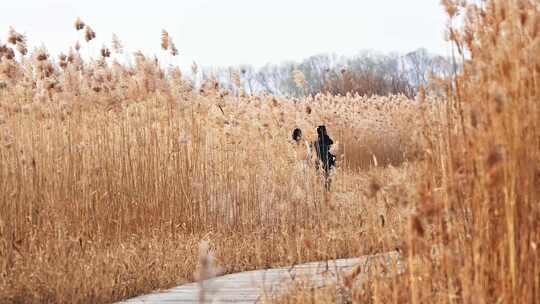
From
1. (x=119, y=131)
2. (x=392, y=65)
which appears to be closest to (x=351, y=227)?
(x=119, y=131)

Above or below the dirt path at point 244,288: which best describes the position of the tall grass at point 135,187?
above

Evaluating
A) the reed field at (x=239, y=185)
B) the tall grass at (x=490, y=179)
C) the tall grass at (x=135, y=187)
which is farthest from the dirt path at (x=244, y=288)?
the tall grass at (x=490, y=179)

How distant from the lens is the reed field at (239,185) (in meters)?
2.73

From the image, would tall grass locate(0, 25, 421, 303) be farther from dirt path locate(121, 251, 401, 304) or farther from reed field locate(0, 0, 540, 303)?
dirt path locate(121, 251, 401, 304)

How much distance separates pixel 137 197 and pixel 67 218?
2.77 ft

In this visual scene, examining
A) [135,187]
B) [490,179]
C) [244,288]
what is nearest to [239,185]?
[135,187]

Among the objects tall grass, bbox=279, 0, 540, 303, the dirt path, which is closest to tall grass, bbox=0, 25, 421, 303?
the dirt path

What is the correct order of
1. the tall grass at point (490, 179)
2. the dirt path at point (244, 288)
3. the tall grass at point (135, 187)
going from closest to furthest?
the tall grass at point (490, 179)
the dirt path at point (244, 288)
the tall grass at point (135, 187)

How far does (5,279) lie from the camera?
215 inches

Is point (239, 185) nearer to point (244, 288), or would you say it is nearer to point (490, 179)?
point (244, 288)

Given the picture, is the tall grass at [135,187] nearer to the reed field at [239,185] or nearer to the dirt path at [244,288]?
the reed field at [239,185]

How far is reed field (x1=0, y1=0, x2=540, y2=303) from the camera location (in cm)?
273

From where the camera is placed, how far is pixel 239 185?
8266 mm

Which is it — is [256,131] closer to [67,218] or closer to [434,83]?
[67,218]
